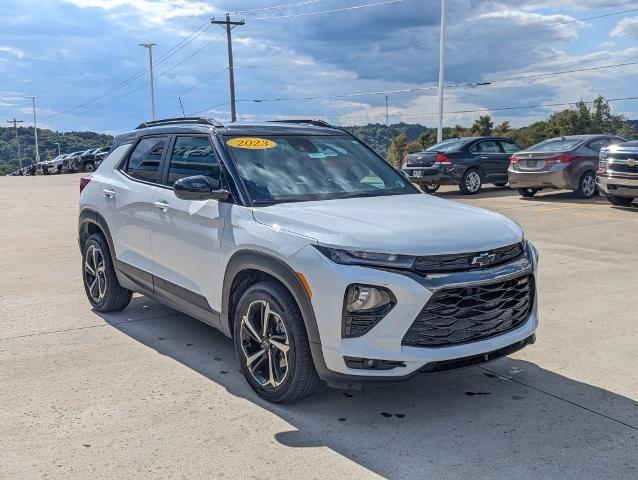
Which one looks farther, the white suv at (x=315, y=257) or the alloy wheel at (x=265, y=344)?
the alloy wheel at (x=265, y=344)

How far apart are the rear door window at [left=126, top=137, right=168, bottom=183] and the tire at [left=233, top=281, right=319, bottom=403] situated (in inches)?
69.1

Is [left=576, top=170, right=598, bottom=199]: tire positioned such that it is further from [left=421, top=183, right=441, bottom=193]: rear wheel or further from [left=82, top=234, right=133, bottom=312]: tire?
[left=82, top=234, right=133, bottom=312]: tire

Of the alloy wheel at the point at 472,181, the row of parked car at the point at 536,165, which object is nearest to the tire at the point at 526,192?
the row of parked car at the point at 536,165

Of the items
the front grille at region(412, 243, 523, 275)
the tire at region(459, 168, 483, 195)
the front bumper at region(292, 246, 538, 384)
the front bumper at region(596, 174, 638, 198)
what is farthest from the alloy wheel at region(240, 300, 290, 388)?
the tire at region(459, 168, 483, 195)

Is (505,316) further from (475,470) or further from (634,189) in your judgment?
(634,189)

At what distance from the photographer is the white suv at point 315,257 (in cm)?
347

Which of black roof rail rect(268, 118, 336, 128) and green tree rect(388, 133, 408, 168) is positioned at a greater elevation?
green tree rect(388, 133, 408, 168)

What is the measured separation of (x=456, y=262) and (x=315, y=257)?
774mm

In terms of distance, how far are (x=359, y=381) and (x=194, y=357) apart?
5.89 ft

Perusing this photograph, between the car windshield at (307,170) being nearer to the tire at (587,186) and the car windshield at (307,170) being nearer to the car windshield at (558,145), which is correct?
the car windshield at (558,145)

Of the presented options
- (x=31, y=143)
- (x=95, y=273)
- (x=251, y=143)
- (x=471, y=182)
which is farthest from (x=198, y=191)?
(x=31, y=143)

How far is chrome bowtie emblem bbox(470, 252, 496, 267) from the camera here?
11.9 ft

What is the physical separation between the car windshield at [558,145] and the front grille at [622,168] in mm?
2655

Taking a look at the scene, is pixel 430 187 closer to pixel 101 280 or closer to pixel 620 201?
pixel 620 201
